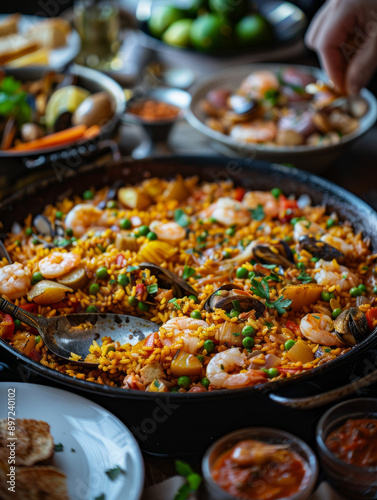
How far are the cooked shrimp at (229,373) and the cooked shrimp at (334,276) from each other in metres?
0.44

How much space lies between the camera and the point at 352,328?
1.57 m

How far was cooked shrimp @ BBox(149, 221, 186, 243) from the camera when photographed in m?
2.04

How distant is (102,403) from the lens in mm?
1422

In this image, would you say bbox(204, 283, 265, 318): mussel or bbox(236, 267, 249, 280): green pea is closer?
bbox(204, 283, 265, 318): mussel

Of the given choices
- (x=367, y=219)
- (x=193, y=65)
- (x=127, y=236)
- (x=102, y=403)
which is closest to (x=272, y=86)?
(x=193, y=65)

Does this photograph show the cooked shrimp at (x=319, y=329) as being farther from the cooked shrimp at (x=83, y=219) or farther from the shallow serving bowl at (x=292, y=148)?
the shallow serving bowl at (x=292, y=148)

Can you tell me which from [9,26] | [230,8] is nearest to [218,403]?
[230,8]

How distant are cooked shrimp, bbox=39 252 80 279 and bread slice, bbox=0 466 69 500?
70 cm

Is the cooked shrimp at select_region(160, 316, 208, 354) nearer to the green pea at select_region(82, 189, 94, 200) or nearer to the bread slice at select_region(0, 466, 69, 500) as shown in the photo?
the bread slice at select_region(0, 466, 69, 500)

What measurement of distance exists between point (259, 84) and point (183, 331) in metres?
1.85

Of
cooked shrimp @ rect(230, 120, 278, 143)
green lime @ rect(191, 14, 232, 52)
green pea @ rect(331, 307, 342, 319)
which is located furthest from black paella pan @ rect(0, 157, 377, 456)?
green lime @ rect(191, 14, 232, 52)

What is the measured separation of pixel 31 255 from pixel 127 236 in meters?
0.35

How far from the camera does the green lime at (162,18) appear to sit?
3.52m

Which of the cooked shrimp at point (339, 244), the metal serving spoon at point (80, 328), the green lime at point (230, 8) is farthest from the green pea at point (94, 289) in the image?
the green lime at point (230, 8)
